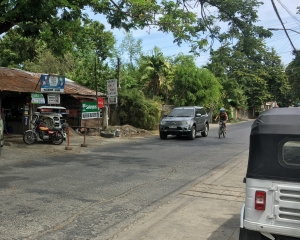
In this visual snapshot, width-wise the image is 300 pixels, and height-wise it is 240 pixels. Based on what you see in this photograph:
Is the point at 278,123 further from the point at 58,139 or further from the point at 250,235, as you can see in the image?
the point at 58,139

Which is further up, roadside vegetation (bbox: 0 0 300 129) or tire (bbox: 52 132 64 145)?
roadside vegetation (bbox: 0 0 300 129)

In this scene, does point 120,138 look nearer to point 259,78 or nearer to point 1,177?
point 1,177

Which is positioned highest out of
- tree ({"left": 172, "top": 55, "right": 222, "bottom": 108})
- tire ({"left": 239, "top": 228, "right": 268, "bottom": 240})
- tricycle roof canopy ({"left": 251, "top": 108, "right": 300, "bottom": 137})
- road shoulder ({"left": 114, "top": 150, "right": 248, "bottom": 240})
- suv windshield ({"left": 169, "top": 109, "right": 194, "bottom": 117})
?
tree ({"left": 172, "top": 55, "right": 222, "bottom": 108})

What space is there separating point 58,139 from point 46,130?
2.16 feet

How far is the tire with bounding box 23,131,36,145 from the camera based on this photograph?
618 inches

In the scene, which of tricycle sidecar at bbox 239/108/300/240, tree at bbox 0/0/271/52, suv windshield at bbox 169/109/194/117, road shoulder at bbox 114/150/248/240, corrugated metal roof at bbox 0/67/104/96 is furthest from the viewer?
suv windshield at bbox 169/109/194/117

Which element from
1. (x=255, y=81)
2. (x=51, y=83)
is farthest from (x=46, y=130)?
(x=255, y=81)

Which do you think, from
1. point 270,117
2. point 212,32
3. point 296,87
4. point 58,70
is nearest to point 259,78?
point 296,87

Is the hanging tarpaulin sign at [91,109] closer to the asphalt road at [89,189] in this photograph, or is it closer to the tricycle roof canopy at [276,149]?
the asphalt road at [89,189]

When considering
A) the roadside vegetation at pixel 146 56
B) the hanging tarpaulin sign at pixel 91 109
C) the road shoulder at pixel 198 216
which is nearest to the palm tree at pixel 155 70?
the roadside vegetation at pixel 146 56

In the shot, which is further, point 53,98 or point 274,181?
point 53,98

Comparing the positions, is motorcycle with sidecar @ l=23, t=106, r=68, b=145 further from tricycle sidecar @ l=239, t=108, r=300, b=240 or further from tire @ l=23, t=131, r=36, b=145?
tricycle sidecar @ l=239, t=108, r=300, b=240

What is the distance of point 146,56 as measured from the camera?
33.8 meters

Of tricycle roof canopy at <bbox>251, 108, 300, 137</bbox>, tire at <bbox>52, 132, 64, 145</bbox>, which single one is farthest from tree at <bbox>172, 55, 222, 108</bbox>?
tricycle roof canopy at <bbox>251, 108, 300, 137</bbox>
